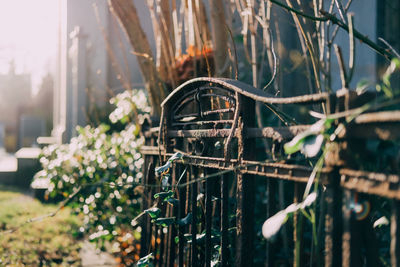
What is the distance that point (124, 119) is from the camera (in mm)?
3621

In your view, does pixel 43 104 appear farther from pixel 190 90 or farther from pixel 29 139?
pixel 190 90

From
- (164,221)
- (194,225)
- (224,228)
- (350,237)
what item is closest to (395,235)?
(350,237)

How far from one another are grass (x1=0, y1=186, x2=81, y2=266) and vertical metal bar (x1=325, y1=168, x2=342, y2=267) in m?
2.57

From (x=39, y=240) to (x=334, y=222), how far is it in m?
3.65

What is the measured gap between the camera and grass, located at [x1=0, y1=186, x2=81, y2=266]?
3.51m

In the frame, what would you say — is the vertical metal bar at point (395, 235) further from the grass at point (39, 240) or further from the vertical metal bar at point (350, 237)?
the grass at point (39, 240)

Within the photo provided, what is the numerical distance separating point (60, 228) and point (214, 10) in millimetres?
3488

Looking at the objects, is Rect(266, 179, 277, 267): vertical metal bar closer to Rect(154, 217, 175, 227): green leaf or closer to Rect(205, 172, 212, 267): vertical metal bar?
Rect(205, 172, 212, 267): vertical metal bar

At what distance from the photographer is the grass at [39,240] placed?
3.51 meters

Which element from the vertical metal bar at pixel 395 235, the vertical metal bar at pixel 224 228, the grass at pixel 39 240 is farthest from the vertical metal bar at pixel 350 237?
the grass at pixel 39 240

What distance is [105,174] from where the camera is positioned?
12.0 feet

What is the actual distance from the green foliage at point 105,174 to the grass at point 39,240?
0.31 metres

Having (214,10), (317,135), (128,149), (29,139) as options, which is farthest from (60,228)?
(29,139)

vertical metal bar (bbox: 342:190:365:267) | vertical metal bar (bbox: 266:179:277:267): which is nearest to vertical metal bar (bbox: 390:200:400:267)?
vertical metal bar (bbox: 342:190:365:267)
